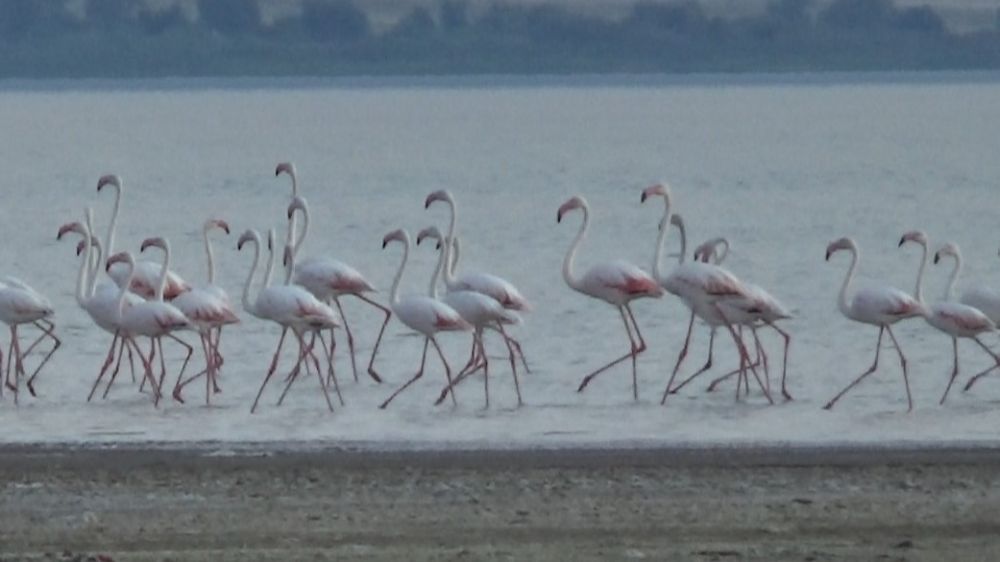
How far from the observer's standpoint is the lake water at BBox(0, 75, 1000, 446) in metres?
13.8

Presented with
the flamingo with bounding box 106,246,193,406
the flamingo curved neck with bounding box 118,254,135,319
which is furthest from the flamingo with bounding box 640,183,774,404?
the flamingo curved neck with bounding box 118,254,135,319

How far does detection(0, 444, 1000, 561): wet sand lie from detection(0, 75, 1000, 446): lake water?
42.4 inches

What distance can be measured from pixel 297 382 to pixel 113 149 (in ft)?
196

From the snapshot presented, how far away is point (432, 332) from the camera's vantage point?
46.3ft

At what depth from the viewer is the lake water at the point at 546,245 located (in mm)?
13812

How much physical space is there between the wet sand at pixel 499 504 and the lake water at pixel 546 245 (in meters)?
1.08

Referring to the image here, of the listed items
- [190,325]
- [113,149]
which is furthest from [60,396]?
[113,149]

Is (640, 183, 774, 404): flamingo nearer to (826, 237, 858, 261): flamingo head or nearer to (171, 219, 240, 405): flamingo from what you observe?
(826, 237, 858, 261): flamingo head

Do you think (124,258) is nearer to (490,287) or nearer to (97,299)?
(97,299)

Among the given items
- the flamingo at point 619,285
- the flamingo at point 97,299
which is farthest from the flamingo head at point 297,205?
the flamingo at point 619,285

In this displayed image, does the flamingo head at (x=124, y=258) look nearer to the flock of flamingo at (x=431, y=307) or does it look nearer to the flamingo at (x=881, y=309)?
the flock of flamingo at (x=431, y=307)

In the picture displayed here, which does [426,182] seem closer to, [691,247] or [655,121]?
[691,247]

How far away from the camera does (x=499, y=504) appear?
33.1 ft

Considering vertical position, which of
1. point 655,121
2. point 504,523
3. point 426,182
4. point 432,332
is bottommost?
point 504,523
